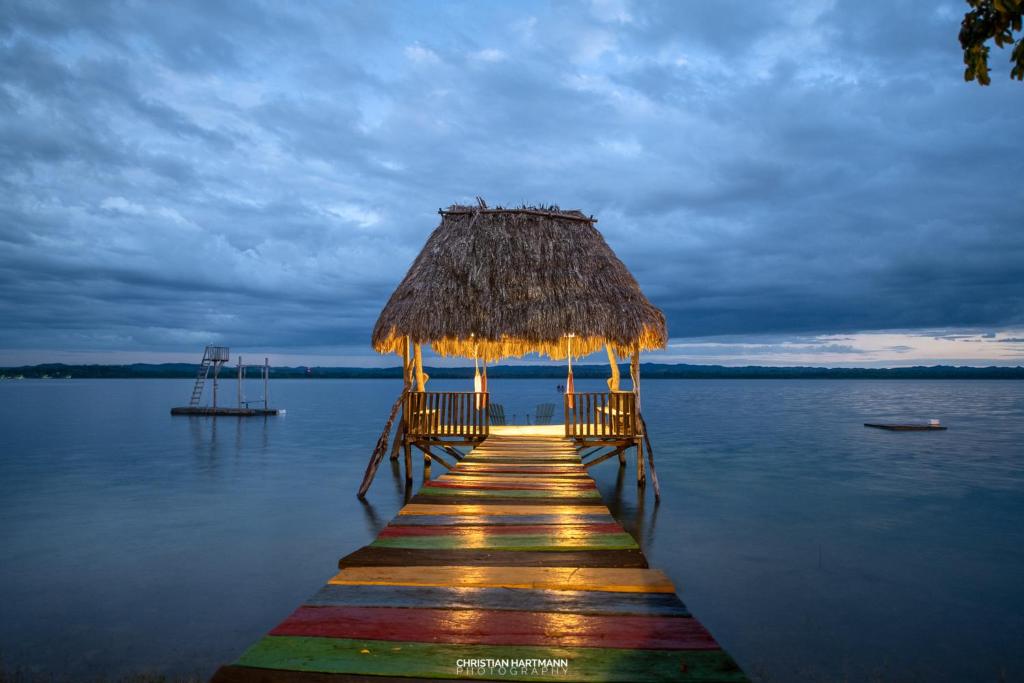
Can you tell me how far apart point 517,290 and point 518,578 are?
8.49 m

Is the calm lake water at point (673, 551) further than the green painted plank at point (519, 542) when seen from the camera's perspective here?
Yes

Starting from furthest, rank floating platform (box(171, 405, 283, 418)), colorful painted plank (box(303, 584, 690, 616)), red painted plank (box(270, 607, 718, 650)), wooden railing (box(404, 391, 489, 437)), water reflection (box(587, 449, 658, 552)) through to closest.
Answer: floating platform (box(171, 405, 283, 418))
wooden railing (box(404, 391, 489, 437))
water reflection (box(587, 449, 658, 552))
colorful painted plank (box(303, 584, 690, 616))
red painted plank (box(270, 607, 718, 650))

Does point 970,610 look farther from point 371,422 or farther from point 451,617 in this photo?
point 371,422

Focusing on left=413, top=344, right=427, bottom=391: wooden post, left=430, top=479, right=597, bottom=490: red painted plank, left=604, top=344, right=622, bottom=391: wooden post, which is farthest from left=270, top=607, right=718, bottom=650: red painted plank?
left=604, top=344, right=622, bottom=391: wooden post

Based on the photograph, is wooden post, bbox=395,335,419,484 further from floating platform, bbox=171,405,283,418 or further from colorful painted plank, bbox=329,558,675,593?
floating platform, bbox=171,405,283,418

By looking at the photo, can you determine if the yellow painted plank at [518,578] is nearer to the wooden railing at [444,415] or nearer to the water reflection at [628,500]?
the water reflection at [628,500]

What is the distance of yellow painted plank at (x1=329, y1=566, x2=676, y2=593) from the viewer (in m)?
3.59

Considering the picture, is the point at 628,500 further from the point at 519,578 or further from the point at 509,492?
the point at 519,578

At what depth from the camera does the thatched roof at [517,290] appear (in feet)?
37.4

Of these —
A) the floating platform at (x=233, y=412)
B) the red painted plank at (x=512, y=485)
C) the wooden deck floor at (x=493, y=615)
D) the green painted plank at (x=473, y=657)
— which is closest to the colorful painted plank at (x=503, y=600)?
the wooden deck floor at (x=493, y=615)

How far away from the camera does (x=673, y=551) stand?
9.15 m

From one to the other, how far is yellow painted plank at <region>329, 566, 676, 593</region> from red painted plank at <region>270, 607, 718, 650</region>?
1.27ft

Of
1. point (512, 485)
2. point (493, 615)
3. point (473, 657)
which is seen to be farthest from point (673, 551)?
point (473, 657)

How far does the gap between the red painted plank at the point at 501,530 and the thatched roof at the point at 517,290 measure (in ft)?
21.5
